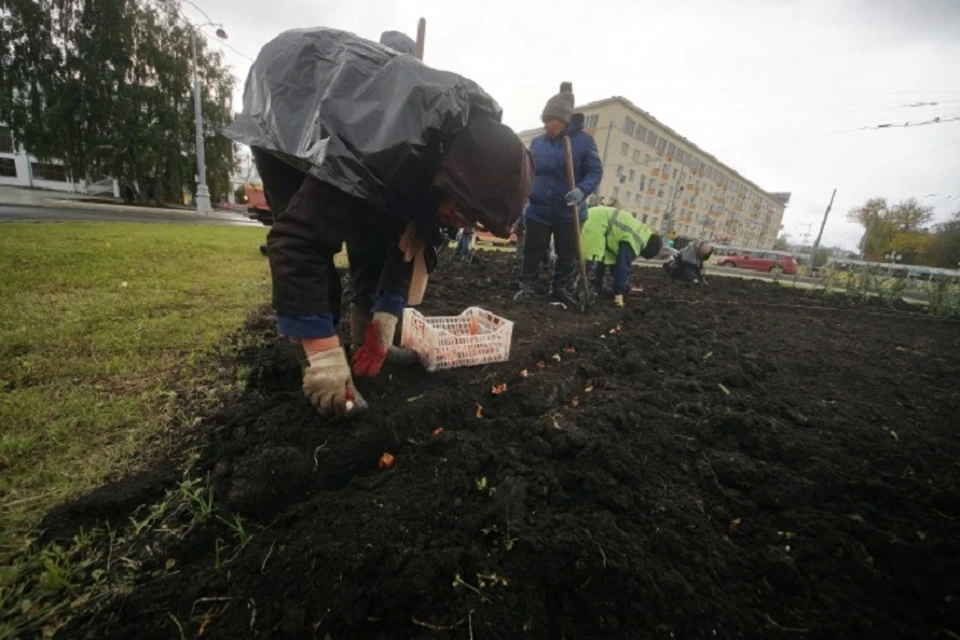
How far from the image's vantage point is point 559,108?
3.83m

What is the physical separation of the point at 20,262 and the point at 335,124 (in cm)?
416

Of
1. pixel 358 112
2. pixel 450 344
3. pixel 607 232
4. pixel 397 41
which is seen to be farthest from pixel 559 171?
pixel 358 112

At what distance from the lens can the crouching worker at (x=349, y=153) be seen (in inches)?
47.7

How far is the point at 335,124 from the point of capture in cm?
122

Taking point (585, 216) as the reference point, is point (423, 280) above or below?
below

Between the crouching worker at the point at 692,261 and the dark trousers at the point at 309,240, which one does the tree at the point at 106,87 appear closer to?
the crouching worker at the point at 692,261

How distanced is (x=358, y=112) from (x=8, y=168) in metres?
45.7

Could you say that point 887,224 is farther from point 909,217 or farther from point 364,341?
point 364,341

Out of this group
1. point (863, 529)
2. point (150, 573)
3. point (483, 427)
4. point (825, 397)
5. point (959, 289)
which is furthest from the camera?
point (959, 289)

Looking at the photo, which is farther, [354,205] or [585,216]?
[585,216]

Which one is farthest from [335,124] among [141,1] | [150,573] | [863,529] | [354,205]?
[141,1]

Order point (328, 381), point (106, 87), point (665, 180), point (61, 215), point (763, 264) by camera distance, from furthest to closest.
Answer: point (665, 180)
point (763, 264)
point (106, 87)
point (61, 215)
point (328, 381)

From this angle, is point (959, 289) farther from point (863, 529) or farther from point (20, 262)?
point (20, 262)

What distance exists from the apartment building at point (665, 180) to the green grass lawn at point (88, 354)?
28357mm
